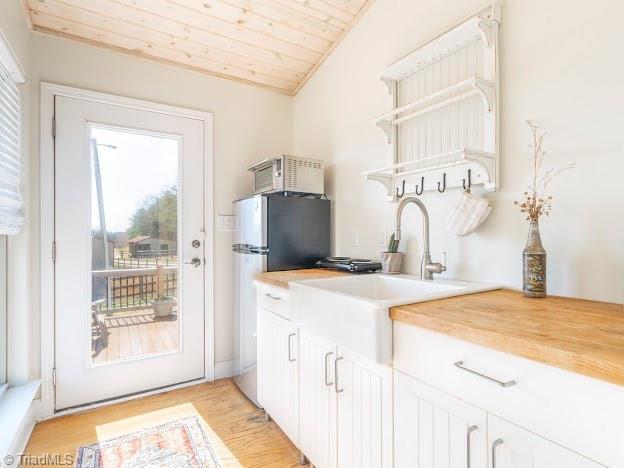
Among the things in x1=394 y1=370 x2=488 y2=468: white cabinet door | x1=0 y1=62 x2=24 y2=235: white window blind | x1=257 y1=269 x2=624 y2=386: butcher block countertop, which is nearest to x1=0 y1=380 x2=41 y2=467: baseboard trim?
x1=0 y1=62 x2=24 y2=235: white window blind

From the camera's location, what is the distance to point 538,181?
1.32m

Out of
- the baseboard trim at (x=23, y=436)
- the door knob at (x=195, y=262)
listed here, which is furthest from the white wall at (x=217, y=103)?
the baseboard trim at (x=23, y=436)

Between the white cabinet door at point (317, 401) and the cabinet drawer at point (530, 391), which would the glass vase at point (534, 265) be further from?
the white cabinet door at point (317, 401)

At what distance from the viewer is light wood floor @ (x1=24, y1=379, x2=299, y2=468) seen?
68.2 inches

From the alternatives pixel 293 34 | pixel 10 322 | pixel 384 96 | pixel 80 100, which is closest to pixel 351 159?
pixel 384 96

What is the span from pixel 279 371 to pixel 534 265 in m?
1.28

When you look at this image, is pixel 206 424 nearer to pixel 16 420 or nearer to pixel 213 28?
pixel 16 420

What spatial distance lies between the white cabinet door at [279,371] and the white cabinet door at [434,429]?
67 cm

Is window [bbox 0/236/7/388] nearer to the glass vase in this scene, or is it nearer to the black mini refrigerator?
the black mini refrigerator

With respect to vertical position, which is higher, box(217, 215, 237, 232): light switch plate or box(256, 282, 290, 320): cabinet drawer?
box(217, 215, 237, 232): light switch plate

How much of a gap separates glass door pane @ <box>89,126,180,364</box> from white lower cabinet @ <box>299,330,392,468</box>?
1349 millimetres

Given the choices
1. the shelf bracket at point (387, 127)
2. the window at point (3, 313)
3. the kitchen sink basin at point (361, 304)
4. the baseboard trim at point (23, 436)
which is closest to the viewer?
the kitchen sink basin at point (361, 304)

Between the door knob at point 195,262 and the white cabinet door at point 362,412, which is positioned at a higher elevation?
the door knob at point 195,262

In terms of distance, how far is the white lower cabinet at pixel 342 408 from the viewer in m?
1.13
